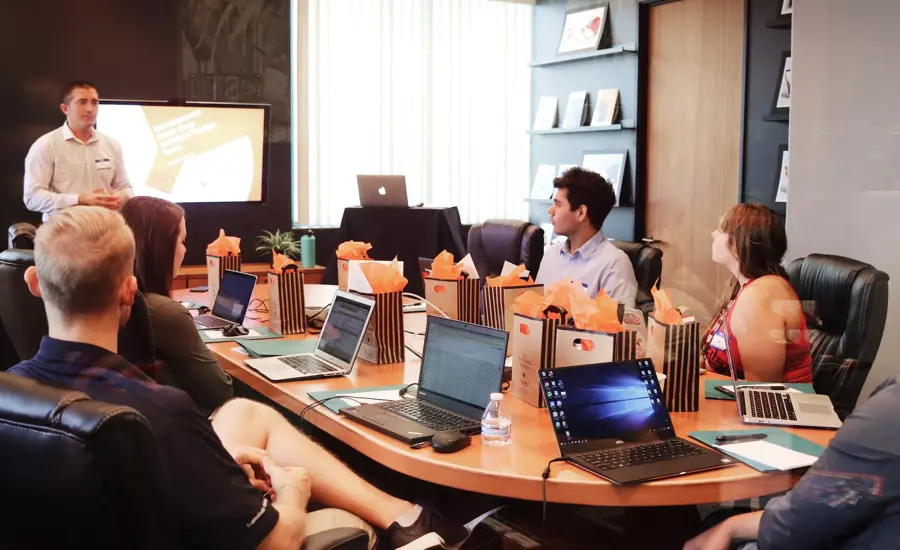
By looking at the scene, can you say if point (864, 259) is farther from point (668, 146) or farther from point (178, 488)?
point (178, 488)

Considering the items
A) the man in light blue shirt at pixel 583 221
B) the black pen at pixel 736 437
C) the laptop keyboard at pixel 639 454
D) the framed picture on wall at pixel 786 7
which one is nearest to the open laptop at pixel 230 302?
the man in light blue shirt at pixel 583 221

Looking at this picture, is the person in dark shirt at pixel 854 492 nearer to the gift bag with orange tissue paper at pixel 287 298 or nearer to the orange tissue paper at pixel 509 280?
the orange tissue paper at pixel 509 280

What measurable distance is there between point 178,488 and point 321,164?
5271 mm

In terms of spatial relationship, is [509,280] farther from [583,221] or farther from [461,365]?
[583,221]

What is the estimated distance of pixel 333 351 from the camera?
2.95m

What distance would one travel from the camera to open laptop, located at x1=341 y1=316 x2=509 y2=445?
2.19 meters

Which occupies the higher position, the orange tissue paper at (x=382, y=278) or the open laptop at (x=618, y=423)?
the orange tissue paper at (x=382, y=278)

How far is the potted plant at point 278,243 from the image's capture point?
6340 millimetres

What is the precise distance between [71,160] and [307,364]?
3287 millimetres

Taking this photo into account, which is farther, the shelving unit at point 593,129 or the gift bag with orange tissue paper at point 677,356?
the shelving unit at point 593,129

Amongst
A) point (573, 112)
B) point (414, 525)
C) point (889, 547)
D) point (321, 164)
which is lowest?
point (414, 525)

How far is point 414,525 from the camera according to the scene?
2195mm

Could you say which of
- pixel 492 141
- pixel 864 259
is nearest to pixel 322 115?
pixel 492 141

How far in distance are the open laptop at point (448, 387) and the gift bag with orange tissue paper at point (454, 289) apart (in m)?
0.79
